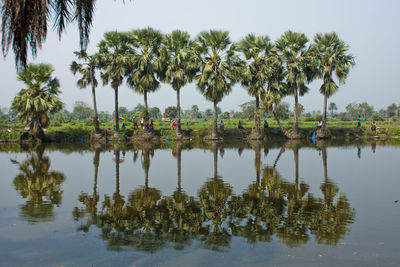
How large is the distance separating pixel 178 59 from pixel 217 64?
13.8 feet

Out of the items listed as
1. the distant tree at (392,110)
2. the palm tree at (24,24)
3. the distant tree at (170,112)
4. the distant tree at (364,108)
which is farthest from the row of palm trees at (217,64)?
the distant tree at (392,110)

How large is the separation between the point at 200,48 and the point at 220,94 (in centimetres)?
532

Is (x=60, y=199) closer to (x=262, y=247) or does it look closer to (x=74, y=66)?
(x=262, y=247)

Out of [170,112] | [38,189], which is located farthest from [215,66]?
[170,112]

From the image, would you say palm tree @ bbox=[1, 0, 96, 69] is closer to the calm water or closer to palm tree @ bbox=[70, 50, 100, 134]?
the calm water

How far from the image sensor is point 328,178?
561 inches

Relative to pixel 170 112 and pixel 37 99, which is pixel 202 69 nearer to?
pixel 37 99

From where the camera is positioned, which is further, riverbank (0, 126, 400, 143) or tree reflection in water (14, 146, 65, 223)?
riverbank (0, 126, 400, 143)

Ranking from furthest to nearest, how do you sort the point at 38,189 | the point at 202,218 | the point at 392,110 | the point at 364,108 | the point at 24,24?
1. the point at 392,110
2. the point at 364,108
3. the point at 38,189
4. the point at 202,218
5. the point at 24,24

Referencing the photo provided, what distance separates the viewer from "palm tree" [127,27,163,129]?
1503 inches

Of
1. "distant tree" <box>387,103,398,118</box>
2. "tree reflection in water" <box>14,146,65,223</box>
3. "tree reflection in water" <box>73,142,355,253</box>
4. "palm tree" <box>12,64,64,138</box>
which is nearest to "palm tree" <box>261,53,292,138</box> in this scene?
"palm tree" <box>12,64,64,138</box>

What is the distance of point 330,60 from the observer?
39.1 m

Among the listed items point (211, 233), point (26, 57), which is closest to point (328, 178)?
point (211, 233)

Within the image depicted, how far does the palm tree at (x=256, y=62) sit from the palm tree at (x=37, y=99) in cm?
2010
